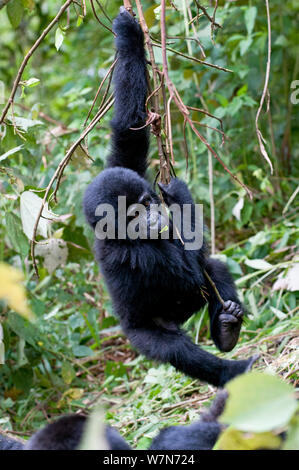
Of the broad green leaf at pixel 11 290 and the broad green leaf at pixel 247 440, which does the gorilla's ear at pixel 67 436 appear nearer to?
the broad green leaf at pixel 247 440

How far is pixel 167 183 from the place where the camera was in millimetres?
3086

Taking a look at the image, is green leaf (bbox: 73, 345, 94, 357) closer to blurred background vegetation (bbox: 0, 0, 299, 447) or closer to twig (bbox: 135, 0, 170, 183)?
blurred background vegetation (bbox: 0, 0, 299, 447)

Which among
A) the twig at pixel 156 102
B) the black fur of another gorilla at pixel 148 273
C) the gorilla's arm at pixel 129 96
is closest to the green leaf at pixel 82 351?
the black fur of another gorilla at pixel 148 273

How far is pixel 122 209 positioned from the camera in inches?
122

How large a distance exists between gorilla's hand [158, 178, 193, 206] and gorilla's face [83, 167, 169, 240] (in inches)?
3.6

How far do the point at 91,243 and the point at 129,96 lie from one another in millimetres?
1730

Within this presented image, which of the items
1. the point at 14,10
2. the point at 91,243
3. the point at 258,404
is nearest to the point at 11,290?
the point at 258,404

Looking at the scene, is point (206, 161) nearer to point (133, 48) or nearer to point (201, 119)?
point (201, 119)

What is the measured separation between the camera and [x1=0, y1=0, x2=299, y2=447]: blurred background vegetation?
372 centimetres

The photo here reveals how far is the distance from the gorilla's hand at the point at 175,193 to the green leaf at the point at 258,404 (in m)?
Answer: 1.94

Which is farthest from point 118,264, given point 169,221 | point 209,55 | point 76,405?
point 209,55

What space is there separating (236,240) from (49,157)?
1974 mm

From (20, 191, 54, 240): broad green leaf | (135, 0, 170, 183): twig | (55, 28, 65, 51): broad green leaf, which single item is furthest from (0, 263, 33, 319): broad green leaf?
(55, 28, 65, 51): broad green leaf

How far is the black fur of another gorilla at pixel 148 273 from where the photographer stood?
3.11 meters
